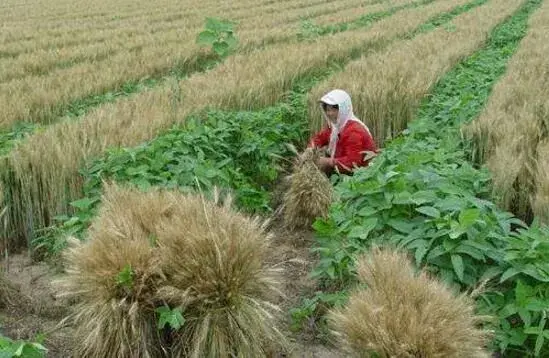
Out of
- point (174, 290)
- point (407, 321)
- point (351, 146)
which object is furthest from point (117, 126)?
point (407, 321)

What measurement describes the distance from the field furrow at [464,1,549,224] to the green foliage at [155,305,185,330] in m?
2.03

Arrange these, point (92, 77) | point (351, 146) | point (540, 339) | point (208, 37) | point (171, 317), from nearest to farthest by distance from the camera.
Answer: point (540, 339)
point (171, 317)
point (351, 146)
point (92, 77)
point (208, 37)

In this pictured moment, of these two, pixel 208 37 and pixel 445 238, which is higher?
pixel 445 238

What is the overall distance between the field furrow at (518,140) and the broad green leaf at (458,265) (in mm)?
874

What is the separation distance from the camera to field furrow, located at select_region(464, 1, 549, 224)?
11.9 ft

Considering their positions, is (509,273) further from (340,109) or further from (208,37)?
(208,37)

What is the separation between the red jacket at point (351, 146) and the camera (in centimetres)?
504

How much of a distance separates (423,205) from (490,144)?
1.49 m

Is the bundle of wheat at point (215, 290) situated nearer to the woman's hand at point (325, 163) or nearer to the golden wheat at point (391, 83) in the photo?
the woman's hand at point (325, 163)

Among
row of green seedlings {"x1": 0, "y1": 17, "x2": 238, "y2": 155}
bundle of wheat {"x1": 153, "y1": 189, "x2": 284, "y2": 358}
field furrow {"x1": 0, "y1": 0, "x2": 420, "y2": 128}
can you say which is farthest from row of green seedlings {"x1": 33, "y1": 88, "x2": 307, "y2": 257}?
field furrow {"x1": 0, "y1": 0, "x2": 420, "y2": 128}

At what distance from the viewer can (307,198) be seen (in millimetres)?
4270

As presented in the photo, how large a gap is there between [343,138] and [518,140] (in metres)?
1.52

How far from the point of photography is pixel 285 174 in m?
5.43

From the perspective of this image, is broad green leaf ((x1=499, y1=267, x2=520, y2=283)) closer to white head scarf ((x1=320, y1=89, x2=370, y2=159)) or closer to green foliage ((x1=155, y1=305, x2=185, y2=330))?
green foliage ((x1=155, y1=305, x2=185, y2=330))
